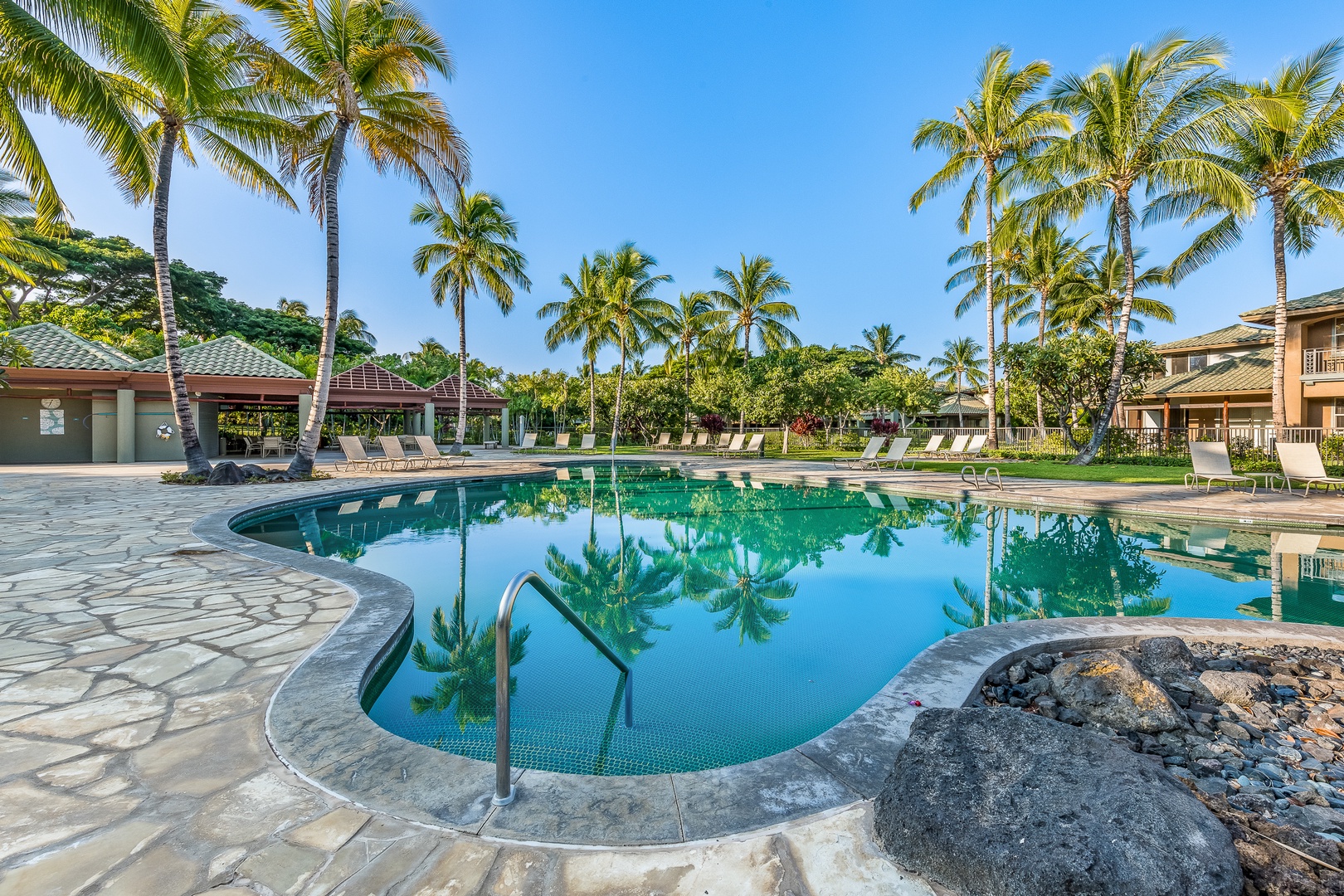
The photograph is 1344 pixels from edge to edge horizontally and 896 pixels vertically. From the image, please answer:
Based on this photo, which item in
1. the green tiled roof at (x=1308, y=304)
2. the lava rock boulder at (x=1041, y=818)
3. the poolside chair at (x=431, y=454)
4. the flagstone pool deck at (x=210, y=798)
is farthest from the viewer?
the green tiled roof at (x=1308, y=304)

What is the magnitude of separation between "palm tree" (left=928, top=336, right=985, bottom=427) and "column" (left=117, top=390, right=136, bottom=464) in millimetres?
46701

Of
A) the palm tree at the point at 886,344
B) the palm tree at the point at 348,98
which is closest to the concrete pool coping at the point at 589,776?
the palm tree at the point at 348,98

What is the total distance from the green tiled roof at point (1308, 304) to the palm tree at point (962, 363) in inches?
1042

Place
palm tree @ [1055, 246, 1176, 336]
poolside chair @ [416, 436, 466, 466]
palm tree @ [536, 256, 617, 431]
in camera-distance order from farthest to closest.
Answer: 1. palm tree @ [536, 256, 617, 431]
2. palm tree @ [1055, 246, 1176, 336]
3. poolside chair @ [416, 436, 466, 466]

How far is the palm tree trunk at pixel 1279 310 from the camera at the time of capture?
1528 cm

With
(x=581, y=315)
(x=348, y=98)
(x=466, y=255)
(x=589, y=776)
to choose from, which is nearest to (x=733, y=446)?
(x=581, y=315)

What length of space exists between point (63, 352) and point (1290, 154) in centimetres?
3455

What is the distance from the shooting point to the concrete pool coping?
73.2 inches

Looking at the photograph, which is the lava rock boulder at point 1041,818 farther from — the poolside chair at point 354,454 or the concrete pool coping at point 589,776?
the poolside chair at point 354,454

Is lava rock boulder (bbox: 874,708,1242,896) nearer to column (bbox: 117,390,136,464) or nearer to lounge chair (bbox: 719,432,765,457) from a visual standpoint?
lounge chair (bbox: 719,432,765,457)

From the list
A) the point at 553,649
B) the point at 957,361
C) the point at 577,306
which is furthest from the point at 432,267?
the point at 957,361

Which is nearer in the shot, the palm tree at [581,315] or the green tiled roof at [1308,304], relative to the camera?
the green tiled roof at [1308,304]

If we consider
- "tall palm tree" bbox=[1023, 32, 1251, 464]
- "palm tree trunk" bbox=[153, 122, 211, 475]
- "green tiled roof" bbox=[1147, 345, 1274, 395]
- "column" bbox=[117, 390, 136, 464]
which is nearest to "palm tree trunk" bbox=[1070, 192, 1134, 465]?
"tall palm tree" bbox=[1023, 32, 1251, 464]

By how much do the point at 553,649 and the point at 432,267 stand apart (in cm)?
2103
